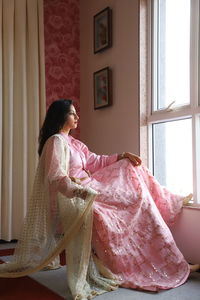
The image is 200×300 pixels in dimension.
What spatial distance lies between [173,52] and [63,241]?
171 cm

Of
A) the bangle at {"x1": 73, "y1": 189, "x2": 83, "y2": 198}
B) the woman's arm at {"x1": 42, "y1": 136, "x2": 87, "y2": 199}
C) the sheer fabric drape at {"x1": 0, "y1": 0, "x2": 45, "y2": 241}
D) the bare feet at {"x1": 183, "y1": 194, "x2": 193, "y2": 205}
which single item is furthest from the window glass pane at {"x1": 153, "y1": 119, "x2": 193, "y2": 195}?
the sheer fabric drape at {"x1": 0, "y1": 0, "x2": 45, "y2": 241}

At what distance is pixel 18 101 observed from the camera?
11.7 ft

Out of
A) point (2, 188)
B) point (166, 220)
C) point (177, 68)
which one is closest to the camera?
point (166, 220)

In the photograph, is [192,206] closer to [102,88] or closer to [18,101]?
[102,88]

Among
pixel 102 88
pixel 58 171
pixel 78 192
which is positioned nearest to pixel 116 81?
pixel 102 88

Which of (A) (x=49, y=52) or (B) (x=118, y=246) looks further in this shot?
(A) (x=49, y=52)

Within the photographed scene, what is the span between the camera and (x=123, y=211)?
227cm

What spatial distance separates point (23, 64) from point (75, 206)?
73.8 inches

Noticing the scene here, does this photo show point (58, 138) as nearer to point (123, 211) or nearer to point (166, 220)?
point (123, 211)

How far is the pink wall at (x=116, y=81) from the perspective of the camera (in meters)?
3.10

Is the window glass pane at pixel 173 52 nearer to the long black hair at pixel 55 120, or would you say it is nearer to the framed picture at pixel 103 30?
the framed picture at pixel 103 30

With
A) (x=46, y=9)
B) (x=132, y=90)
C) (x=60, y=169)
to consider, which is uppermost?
(x=46, y=9)

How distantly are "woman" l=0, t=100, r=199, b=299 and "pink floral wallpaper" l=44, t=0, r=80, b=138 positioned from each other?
1354 millimetres

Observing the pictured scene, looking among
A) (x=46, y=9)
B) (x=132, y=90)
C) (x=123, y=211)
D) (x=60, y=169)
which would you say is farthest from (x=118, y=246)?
(x=46, y=9)
